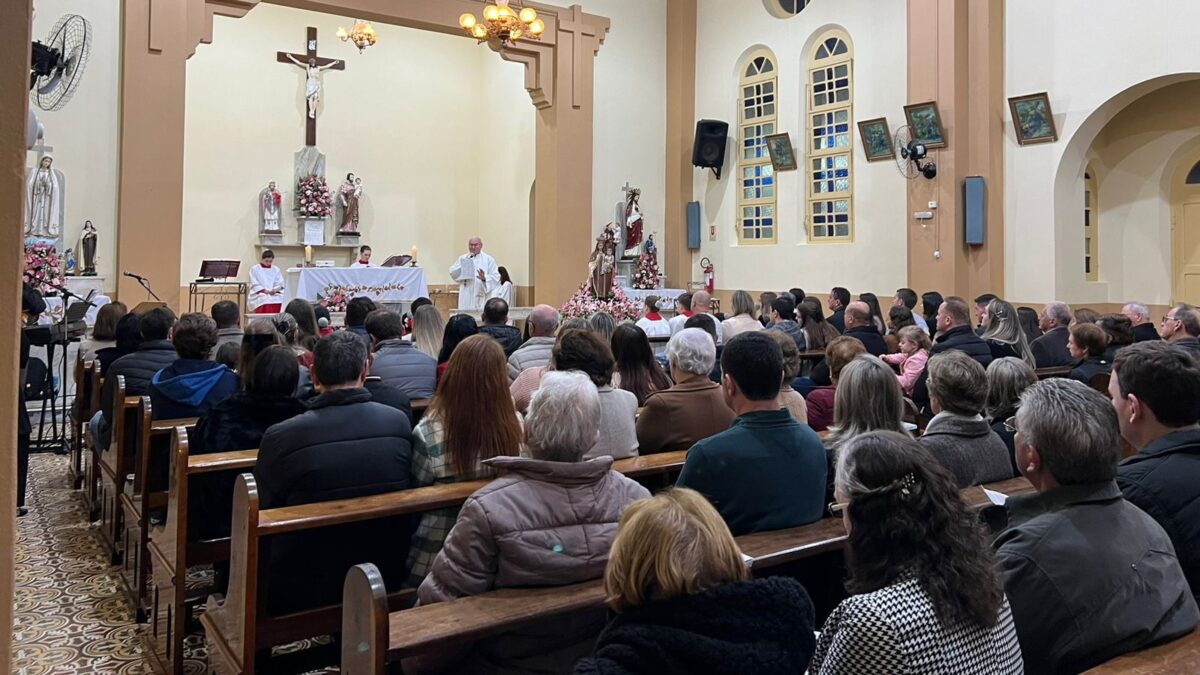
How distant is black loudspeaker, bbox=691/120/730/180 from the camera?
14203mm

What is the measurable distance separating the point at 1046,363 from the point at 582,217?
830 cm

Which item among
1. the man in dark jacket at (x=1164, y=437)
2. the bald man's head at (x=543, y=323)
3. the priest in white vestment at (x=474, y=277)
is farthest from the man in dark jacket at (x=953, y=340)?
the priest in white vestment at (x=474, y=277)

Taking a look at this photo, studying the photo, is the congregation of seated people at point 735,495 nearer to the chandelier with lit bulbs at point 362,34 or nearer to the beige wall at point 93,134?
the beige wall at point 93,134

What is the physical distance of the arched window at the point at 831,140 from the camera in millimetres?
12531

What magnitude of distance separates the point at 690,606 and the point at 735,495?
3.98 ft

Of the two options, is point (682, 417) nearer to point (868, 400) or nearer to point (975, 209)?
point (868, 400)

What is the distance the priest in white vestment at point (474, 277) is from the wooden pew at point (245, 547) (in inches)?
395

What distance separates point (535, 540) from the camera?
2.11m

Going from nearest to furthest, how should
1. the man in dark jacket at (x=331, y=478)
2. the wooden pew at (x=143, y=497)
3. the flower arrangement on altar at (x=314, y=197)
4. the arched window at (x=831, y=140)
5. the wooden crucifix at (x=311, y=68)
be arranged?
the man in dark jacket at (x=331, y=478) → the wooden pew at (x=143, y=497) → the arched window at (x=831, y=140) → the flower arrangement on altar at (x=314, y=197) → the wooden crucifix at (x=311, y=68)

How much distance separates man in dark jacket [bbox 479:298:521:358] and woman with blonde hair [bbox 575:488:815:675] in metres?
4.68

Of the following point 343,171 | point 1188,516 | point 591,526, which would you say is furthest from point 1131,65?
point 343,171

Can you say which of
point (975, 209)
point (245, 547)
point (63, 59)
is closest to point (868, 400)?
point (245, 547)

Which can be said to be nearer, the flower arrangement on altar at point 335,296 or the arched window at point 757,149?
the flower arrangement on altar at point 335,296

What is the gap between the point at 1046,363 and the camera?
6777 mm
